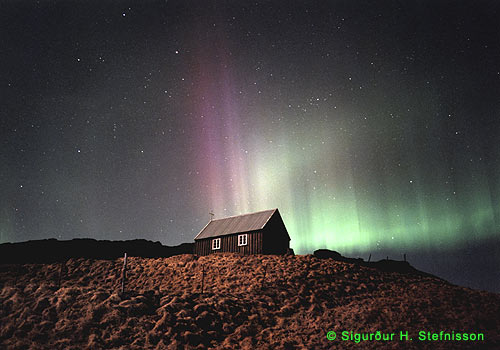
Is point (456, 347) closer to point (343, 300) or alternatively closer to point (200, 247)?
point (343, 300)

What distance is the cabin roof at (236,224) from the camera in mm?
42575

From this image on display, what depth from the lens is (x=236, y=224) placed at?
147 feet

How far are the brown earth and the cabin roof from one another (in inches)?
399

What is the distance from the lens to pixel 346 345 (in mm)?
19422

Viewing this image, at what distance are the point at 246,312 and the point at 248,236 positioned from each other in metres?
18.2

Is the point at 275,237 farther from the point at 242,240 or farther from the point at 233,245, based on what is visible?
the point at 233,245

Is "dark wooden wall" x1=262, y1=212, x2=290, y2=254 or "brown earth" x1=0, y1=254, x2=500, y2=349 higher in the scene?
"dark wooden wall" x1=262, y1=212, x2=290, y2=254

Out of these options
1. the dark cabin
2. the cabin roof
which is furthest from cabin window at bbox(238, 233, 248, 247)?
the cabin roof

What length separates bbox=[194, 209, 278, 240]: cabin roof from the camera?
42.6 meters

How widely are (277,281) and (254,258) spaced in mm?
7600

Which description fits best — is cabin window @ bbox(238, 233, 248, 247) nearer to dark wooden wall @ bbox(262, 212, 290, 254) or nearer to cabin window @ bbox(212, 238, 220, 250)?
dark wooden wall @ bbox(262, 212, 290, 254)

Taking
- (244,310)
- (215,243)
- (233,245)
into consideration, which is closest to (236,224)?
(233,245)

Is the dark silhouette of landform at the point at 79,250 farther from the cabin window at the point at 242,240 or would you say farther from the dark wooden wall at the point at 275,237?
the dark wooden wall at the point at 275,237

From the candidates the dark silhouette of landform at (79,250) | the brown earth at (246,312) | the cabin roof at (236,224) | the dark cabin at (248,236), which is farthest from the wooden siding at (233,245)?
the dark silhouette of landform at (79,250)
